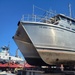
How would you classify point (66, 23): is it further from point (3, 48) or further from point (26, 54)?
point (3, 48)

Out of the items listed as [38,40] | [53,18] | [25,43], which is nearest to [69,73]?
[38,40]

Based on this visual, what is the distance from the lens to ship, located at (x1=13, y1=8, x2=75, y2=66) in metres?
14.1

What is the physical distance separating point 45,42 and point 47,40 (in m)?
0.25

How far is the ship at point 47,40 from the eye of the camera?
14.1 m

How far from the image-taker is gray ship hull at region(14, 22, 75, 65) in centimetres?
1411

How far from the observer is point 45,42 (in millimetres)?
14273

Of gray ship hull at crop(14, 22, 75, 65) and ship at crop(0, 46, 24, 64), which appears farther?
ship at crop(0, 46, 24, 64)

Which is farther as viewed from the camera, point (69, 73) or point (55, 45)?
point (55, 45)

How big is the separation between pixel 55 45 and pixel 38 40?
1.64m

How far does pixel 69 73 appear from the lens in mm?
11789

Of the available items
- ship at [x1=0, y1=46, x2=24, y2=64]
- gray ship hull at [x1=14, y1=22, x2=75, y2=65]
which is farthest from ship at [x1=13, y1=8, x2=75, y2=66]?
ship at [x1=0, y1=46, x2=24, y2=64]

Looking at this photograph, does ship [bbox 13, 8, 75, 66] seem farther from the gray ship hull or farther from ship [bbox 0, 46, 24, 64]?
ship [bbox 0, 46, 24, 64]

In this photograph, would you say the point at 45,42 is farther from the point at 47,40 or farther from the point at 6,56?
the point at 6,56

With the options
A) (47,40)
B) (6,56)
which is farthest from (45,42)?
(6,56)
